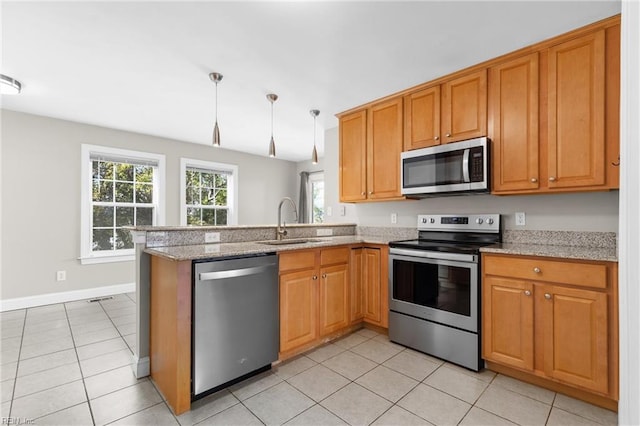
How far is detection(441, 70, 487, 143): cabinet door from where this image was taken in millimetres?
2523

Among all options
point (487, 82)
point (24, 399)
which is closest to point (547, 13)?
point (487, 82)

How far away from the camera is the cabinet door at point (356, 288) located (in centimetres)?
294

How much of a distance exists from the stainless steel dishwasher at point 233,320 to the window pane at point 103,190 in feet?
11.7

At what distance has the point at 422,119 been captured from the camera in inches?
114

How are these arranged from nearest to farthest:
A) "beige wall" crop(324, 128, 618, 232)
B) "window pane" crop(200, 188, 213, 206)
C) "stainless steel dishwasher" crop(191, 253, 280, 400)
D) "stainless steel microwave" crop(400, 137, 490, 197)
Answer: "stainless steel dishwasher" crop(191, 253, 280, 400), "beige wall" crop(324, 128, 618, 232), "stainless steel microwave" crop(400, 137, 490, 197), "window pane" crop(200, 188, 213, 206)

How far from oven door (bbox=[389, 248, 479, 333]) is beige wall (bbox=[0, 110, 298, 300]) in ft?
13.3

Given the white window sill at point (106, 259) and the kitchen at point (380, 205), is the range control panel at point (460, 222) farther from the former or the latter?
the white window sill at point (106, 259)

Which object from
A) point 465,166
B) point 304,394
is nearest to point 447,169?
point 465,166

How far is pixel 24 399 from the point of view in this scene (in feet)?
6.18

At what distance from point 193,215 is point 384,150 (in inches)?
145

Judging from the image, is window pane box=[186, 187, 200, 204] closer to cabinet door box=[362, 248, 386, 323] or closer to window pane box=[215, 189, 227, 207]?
window pane box=[215, 189, 227, 207]

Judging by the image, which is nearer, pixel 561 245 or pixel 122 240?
pixel 561 245

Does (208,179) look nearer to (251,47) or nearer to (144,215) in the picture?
(144,215)

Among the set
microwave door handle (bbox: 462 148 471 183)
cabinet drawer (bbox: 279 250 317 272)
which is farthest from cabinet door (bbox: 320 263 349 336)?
microwave door handle (bbox: 462 148 471 183)
